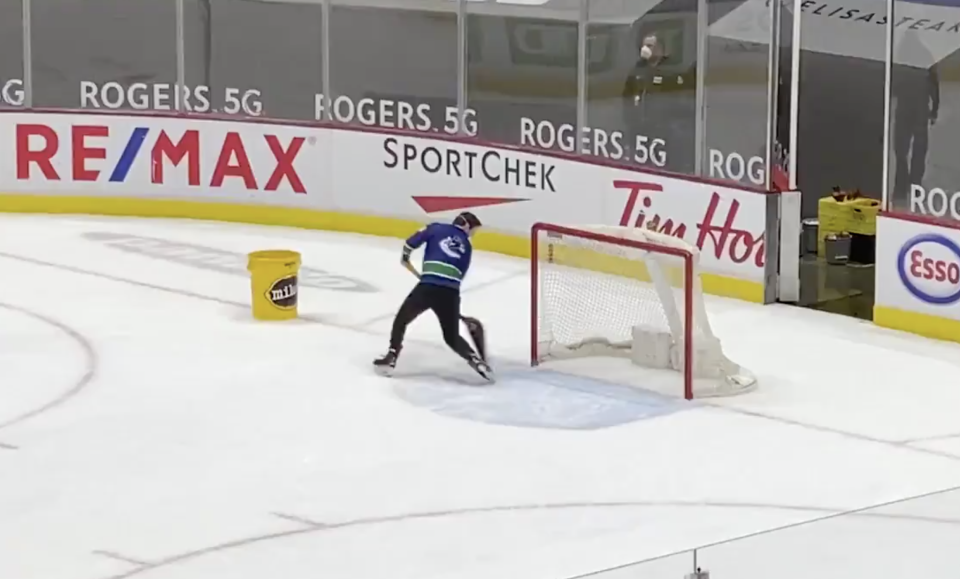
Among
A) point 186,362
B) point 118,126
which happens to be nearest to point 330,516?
point 186,362

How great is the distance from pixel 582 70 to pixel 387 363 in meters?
4.10

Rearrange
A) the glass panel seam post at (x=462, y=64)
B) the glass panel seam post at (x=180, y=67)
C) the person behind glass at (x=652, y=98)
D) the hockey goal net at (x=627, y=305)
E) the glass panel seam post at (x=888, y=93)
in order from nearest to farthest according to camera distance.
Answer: the hockey goal net at (x=627, y=305) < the glass panel seam post at (x=888, y=93) < the person behind glass at (x=652, y=98) < the glass panel seam post at (x=462, y=64) < the glass panel seam post at (x=180, y=67)

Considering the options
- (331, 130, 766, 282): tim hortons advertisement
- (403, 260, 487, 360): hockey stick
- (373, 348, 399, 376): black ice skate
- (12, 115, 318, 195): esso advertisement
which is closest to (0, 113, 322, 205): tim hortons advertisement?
(12, 115, 318, 195): esso advertisement

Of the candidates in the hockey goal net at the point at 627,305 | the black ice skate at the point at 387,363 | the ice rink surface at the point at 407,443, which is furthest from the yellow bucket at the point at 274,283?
the hockey goal net at the point at 627,305

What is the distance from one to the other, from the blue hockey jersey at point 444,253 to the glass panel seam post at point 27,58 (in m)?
6.63

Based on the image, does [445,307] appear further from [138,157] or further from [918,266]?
[138,157]

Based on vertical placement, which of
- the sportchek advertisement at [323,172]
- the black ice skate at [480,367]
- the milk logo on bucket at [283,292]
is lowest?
the black ice skate at [480,367]

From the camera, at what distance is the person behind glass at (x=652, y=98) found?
11820mm

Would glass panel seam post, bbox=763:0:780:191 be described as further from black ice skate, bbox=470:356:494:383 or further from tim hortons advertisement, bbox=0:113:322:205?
tim hortons advertisement, bbox=0:113:322:205

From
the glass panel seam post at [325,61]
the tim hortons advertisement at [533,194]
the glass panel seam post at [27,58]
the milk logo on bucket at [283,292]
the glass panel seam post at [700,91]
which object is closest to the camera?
the milk logo on bucket at [283,292]

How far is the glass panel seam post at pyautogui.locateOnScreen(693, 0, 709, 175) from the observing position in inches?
453

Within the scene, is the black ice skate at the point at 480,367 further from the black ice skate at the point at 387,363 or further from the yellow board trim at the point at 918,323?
the yellow board trim at the point at 918,323

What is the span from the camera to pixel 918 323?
10.2 metres

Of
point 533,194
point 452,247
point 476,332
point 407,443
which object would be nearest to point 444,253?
point 452,247
